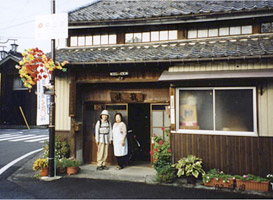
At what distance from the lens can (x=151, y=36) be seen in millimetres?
9680

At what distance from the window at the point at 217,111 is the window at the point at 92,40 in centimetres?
405

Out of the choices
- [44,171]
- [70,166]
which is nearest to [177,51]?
[70,166]

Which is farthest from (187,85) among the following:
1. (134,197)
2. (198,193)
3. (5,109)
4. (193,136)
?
(5,109)

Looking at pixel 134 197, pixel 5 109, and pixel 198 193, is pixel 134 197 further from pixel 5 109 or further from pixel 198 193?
pixel 5 109

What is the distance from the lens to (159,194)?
609 centimetres

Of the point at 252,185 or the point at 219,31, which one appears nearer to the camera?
the point at 252,185

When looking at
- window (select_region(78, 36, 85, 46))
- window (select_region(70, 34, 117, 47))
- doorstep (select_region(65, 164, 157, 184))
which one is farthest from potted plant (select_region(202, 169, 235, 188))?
window (select_region(78, 36, 85, 46))

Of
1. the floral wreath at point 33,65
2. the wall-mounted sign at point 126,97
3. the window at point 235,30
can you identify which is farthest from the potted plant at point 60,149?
the window at point 235,30

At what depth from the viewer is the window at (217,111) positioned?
287 inches

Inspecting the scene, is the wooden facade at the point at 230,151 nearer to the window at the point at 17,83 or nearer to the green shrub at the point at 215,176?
the green shrub at the point at 215,176

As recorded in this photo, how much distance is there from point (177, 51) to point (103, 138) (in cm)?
412

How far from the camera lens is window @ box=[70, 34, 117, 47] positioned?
10062 mm

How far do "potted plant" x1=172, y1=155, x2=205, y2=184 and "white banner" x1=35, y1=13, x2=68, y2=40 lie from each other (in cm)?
543

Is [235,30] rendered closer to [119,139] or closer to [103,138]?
[119,139]
